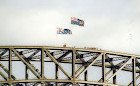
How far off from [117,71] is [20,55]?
1231 centimetres

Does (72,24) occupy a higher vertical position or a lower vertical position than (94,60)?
higher

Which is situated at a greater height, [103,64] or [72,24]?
[72,24]

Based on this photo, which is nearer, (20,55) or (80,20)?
(20,55)

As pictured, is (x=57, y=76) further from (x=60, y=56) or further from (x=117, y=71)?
(x=117, y=71)

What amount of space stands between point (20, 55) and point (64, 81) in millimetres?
6467

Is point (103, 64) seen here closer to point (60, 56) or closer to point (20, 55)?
point (60, 56)

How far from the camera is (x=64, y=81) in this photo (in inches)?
2467

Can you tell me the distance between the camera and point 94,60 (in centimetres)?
6406

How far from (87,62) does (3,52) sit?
10.7 m

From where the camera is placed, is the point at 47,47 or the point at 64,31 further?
the point at 64,31

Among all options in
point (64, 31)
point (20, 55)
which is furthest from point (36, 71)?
point (64, 31)

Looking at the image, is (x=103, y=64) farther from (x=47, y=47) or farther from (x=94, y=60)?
(x=47, y=47)

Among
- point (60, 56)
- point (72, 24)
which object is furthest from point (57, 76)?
point (72, 24)

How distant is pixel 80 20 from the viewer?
69.1m
